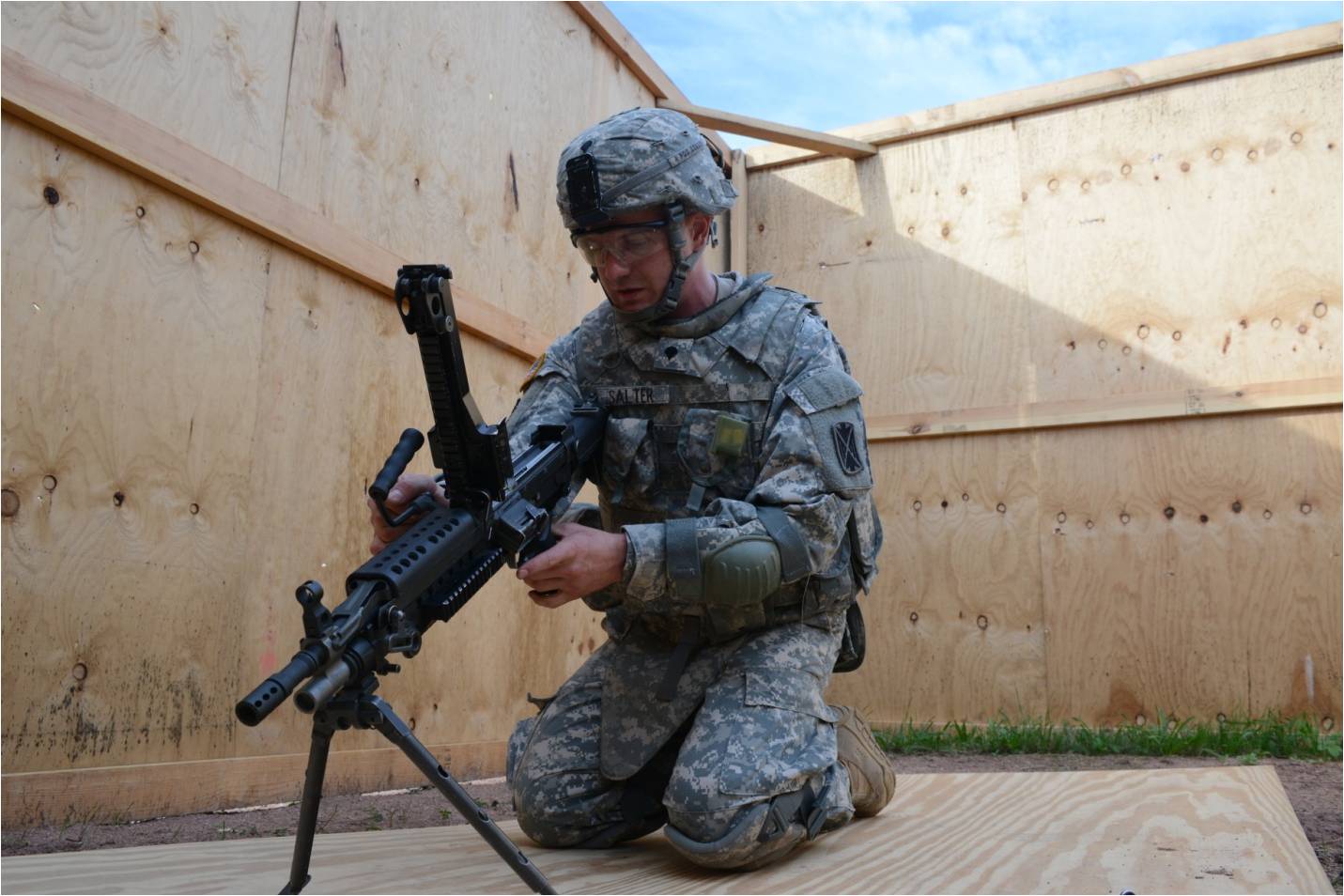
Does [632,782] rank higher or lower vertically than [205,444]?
lower

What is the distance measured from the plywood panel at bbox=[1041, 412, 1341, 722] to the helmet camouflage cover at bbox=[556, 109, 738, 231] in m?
3.25

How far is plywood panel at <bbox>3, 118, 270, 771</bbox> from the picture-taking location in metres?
2.59

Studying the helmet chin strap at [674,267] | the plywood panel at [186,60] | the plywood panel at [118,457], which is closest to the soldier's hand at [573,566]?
the helmet chin strap at [674,267]

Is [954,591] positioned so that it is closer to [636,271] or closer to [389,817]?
[389,817]

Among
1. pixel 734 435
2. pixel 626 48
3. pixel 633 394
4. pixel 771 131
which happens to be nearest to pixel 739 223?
pixel 771 131

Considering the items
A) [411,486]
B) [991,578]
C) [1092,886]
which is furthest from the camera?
[991,578]

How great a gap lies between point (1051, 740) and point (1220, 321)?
200cm

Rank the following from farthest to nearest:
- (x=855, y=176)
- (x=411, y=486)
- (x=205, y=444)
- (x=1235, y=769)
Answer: (x=855, y=176)
(x=1235, y=769)
(x=205, y=444)
(x=411, y=486)

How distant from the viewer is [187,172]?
3.00 metres

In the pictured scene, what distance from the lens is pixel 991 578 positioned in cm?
539

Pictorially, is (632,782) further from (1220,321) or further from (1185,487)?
(1220,321)

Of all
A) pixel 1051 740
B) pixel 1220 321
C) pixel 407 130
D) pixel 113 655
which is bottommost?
pixel 1051 740

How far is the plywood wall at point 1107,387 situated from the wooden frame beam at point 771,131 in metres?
0.18

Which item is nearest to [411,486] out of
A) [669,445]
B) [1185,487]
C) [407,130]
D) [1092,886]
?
[669,445]
